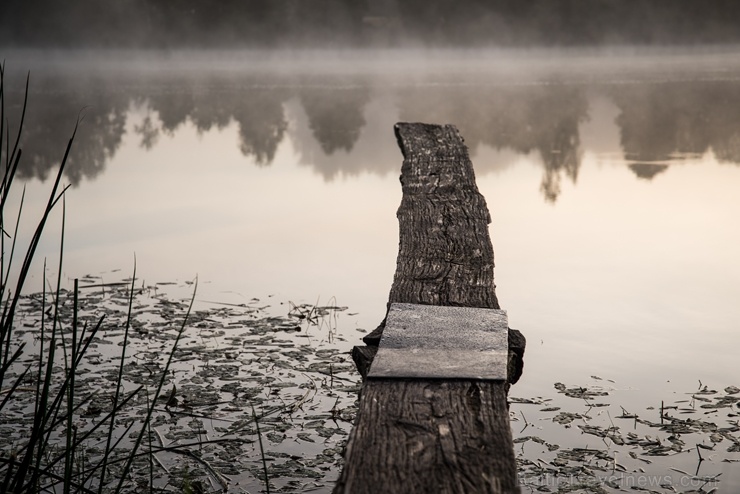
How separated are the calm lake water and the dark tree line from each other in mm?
34534

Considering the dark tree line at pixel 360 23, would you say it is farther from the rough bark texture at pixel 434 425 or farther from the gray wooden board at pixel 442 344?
the gray wooden board at pixel 442 344

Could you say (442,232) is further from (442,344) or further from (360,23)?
(360,23)

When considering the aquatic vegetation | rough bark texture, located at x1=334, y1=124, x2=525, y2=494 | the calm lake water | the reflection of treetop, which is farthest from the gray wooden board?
the reflection of treetop

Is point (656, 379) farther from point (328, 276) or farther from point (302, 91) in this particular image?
point (302, 91)

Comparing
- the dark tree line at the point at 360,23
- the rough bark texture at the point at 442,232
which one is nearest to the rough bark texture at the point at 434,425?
the rough bark texture at the point at 442,232

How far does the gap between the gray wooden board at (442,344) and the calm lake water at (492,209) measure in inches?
45.6

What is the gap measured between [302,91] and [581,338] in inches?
878

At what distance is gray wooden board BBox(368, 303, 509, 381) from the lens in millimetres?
2607

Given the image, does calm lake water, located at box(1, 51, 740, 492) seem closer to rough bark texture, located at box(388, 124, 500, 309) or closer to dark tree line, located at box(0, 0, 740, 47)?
rough bark texture, located at box(388, 124, 500, 309)

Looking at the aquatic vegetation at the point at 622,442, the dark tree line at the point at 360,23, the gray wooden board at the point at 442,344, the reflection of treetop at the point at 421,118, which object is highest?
the dark tree line at the point at 360,23

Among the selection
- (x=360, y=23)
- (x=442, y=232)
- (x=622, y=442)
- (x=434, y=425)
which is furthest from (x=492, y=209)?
(x=360, y=23)

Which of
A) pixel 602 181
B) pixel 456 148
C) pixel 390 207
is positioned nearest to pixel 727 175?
pixel 602 181

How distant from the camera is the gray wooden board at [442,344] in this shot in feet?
8.55

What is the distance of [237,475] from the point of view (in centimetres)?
362
